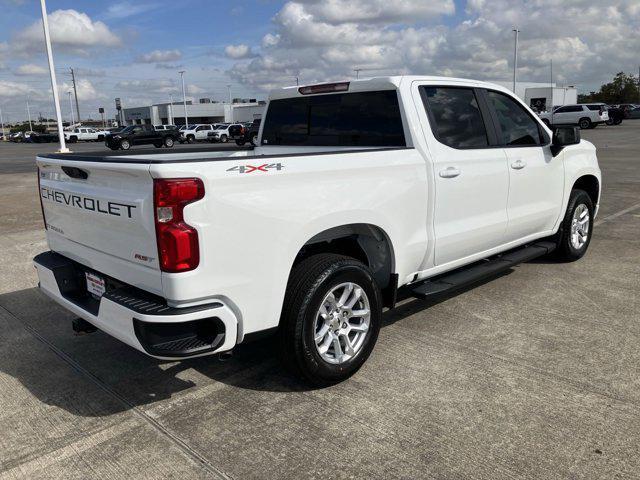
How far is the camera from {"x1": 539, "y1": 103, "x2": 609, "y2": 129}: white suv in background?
3969 centimetres

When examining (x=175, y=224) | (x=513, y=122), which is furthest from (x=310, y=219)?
(x=513, y=122)

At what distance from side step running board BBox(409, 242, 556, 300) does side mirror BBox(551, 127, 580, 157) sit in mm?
937

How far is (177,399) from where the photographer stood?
3.45 meters

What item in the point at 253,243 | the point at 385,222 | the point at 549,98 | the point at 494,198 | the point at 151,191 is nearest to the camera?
the point at 151,191

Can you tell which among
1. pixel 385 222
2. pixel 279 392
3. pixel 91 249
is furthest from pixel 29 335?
pixel 385 222

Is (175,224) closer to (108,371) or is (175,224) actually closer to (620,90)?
(108,371)

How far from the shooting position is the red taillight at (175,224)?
2.70 m

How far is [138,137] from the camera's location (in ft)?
126

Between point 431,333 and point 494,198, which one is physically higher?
point 494,198

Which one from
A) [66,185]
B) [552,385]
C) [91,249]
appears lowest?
[552,385]

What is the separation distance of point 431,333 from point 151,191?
2.50 m

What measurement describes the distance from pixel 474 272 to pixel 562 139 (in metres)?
1.68

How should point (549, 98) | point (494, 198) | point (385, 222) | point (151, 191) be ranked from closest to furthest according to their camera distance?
point (151, 191) < point (385, 222) < point (494, 198) < point (549, 98)

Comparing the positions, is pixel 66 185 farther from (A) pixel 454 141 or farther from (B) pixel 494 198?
(B) pixel 494 198
